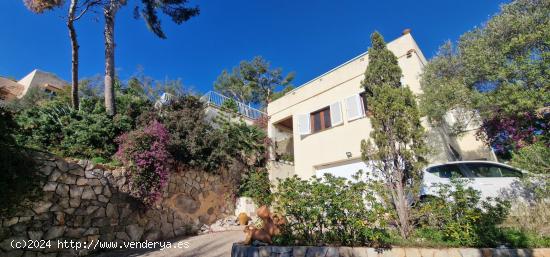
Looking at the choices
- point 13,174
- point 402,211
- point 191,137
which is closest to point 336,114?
point 191,137

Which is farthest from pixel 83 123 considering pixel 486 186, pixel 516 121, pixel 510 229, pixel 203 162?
pixel 516 121

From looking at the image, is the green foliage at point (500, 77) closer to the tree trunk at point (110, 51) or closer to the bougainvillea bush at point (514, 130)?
the bougainvillea bush at point (514, 130)

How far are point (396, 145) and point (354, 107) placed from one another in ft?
Answer: 16.3

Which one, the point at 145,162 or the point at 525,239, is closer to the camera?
the point at 525,239

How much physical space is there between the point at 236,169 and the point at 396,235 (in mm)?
7076

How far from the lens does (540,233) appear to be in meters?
3.78

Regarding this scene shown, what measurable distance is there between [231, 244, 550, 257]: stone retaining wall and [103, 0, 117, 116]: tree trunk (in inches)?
320

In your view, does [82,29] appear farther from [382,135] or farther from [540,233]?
[540,233]

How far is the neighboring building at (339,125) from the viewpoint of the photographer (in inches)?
354

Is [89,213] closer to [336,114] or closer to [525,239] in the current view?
[525,239]

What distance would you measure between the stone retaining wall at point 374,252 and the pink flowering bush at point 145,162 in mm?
3552

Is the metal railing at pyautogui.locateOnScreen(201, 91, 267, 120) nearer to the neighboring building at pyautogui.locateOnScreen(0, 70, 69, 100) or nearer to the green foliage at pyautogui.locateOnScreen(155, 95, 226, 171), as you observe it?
the green foliage at pyautogui.locateOnScreen(155, 95, 226, 171)

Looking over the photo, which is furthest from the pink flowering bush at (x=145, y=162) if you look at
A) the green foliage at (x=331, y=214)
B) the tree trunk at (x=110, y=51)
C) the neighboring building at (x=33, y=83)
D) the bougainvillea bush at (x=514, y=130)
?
the neighboring building at (x=33, y=83)

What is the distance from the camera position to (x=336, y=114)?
10344mm
